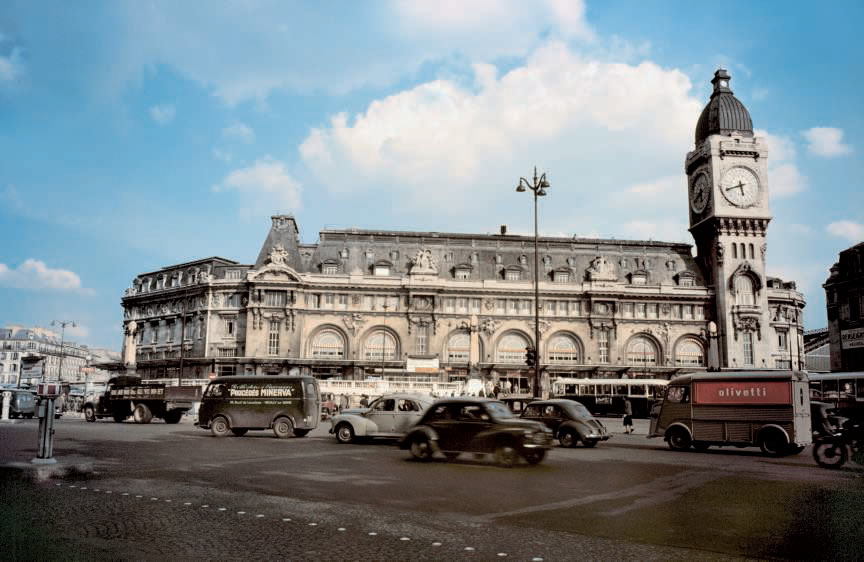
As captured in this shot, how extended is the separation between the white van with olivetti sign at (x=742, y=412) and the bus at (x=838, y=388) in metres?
19.9

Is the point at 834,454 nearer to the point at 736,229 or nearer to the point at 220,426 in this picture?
the point at 220,426

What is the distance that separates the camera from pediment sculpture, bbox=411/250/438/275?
234 ft

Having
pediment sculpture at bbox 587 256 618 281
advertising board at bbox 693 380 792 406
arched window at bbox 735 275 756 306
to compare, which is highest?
pediment sculpture at bbox 587 256 618 281

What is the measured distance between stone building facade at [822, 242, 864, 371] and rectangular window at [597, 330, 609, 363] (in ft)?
68.5

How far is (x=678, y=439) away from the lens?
75.0ft

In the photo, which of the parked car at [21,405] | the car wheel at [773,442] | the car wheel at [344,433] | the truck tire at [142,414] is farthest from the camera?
the parked car at [21,405]

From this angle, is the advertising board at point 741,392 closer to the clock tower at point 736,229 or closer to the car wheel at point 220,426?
the car wheel at point 220,426

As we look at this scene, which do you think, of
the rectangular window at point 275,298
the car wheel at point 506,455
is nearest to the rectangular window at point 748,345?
the rectangular window at point 275,298

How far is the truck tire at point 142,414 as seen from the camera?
36.3 m

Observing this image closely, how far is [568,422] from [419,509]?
13.3 m

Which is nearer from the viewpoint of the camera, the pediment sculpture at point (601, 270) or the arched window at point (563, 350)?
the arched window at point (563, 350)

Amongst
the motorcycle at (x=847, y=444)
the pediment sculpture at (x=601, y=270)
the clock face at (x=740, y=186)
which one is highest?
the clock face at (x=740, y=186)

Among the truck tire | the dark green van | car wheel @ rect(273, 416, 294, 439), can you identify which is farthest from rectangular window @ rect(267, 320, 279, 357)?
car wheel @ rect(273, 416, 294, 439)

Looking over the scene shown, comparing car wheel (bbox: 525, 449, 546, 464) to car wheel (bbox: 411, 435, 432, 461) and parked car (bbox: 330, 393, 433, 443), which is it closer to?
car wheel (bbox: 411, 435, 432, 461)
